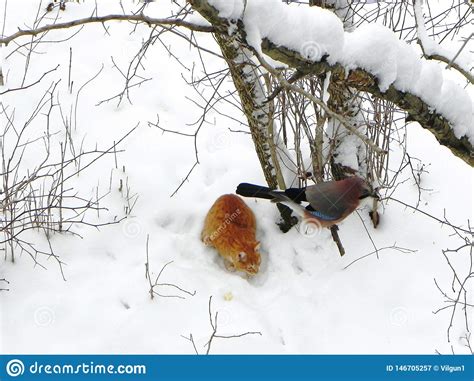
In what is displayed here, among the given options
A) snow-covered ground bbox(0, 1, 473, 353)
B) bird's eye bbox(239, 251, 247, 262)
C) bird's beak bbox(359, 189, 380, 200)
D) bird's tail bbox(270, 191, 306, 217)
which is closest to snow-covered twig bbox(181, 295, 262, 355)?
snow-covered ground bbox(0, 1, 473, 353)

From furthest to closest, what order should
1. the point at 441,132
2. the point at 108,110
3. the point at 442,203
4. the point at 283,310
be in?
the point at 108,110 → the point at 442,203 → the point at 283,310 → the point at 441,132

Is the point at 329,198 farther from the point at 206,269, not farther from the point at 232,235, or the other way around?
the point at 206,269

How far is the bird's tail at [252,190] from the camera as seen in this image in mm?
4505

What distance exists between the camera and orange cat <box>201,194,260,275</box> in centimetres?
428

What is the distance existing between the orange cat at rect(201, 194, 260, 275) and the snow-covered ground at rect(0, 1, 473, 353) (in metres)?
0.10

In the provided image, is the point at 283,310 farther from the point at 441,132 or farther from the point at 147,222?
the point at 441,132

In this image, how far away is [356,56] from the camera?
3.08 meters

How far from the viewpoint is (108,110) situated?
5531 millimetres

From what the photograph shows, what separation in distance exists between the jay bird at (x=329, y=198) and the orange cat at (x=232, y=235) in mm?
408

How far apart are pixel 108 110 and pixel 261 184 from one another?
1704mm

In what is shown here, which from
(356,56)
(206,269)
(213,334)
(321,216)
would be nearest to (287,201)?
(321,216)

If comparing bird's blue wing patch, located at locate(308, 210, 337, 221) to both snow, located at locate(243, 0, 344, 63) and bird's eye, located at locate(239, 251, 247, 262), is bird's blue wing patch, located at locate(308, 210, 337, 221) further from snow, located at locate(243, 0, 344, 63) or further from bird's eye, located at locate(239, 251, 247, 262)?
snow, located at locate(243, 0, 344, 63)

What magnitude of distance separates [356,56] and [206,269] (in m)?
1.96
